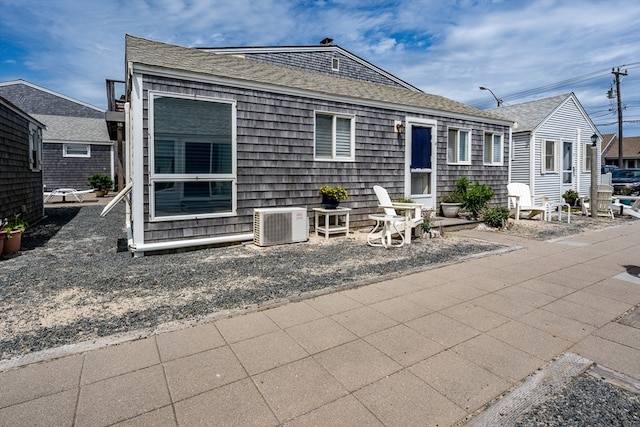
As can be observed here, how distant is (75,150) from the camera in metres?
18.9

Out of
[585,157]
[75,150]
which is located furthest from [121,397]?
[75,150]

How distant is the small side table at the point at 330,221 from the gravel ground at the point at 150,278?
363 millimetres

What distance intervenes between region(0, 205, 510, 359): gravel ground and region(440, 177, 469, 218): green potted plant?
7.08ft

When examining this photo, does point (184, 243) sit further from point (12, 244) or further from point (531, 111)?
point (531, 111)

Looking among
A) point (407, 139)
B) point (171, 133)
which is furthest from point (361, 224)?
point (171, 133)

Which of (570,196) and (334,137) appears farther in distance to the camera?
(570,196)

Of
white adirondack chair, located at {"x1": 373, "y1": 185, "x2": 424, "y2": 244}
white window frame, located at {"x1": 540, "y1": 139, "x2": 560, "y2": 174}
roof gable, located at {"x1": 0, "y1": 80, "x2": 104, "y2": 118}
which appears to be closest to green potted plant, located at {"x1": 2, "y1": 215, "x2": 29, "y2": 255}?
white adirondack chair, located at {"x1": 373, "y1": 185, "x2": 424, "y2": 244}

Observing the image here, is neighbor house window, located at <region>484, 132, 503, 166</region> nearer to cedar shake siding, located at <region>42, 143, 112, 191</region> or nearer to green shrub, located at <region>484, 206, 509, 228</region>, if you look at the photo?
green shrub, located at <region>484, 206, 509, 228</region>

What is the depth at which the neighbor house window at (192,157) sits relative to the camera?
18.9 feet

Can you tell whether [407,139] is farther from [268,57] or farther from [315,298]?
[268,57]

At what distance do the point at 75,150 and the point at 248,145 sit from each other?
1686 centimetres

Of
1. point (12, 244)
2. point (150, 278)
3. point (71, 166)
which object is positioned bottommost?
point (150, 278)

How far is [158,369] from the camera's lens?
2.46 meters

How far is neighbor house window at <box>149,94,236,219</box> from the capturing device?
575 centimetres
